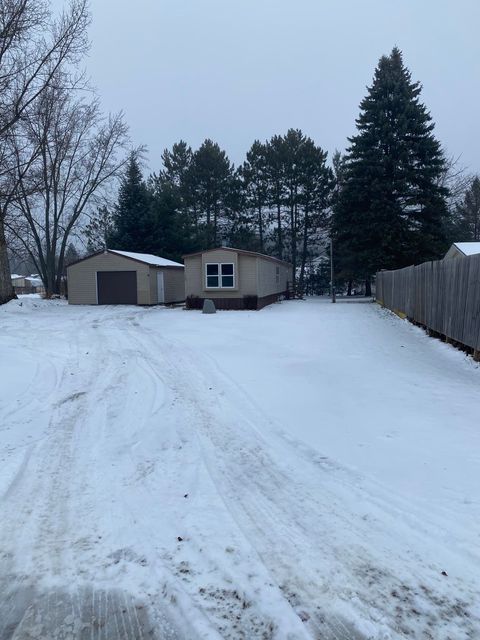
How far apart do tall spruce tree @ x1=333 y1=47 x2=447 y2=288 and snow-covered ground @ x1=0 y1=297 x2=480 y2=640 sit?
945 inches

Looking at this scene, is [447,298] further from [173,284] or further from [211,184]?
[211,184]

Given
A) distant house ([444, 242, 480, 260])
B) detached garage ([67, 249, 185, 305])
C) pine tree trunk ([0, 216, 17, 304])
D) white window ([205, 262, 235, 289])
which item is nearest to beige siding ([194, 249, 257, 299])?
white window ([205, 262, 235, 289])

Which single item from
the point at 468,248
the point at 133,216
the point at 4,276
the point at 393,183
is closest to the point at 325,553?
the point at 468,248

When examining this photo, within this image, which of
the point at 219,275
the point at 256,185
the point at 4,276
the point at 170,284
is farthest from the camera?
the point at 256,185

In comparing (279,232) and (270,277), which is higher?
(279,232)

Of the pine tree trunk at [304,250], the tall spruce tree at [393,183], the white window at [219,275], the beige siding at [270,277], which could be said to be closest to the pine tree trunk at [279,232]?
the pine tree trunk at [304,250]

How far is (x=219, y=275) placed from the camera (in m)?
23.2

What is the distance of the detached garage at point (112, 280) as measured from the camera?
1014 inches

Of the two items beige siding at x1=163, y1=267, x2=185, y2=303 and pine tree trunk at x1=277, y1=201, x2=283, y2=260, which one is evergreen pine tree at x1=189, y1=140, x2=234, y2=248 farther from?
beige siding at x1=163, y1=267, x2=185, y2=303

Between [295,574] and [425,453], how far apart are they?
231cm

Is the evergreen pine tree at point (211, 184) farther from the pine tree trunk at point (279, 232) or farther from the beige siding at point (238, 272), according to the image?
the beige siding at point (238, 272)

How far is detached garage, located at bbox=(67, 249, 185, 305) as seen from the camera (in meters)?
25.8

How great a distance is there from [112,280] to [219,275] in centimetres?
657

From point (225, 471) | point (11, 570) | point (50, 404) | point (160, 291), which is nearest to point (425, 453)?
point (225, 471)
